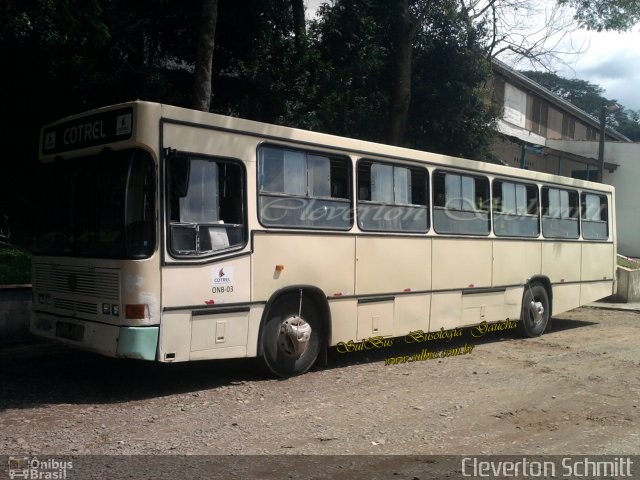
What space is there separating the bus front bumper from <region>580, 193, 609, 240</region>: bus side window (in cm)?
1003

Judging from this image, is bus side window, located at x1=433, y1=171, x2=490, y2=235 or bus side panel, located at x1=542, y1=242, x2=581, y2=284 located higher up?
bus side window, located at x1=433, y1=171, x2=490, y2=235

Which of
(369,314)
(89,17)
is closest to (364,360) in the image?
(369,314)

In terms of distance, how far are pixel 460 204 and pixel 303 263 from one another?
11.6 feet

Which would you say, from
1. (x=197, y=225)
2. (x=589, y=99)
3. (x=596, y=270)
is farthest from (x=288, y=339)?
(x=589, y=99)

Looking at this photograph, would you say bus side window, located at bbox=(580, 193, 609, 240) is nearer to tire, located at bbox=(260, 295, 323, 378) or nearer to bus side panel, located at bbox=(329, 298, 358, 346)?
bus side panel, located at bbox=(329, 298, 358, 346)

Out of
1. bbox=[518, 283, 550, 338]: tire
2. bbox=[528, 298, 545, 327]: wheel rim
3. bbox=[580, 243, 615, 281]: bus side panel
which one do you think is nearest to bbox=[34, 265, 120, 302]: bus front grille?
bbox=[518, 283, 550, 338]: tire

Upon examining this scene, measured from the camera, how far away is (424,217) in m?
9.77

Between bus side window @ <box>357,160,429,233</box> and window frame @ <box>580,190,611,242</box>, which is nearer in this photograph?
bus side window @ <box>357,160,429,233</box>

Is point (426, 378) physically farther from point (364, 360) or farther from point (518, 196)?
point (518, 196)

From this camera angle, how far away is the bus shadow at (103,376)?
271 inches

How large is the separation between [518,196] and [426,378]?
4.75 metres

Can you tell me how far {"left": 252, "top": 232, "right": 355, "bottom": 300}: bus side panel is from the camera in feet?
24.8

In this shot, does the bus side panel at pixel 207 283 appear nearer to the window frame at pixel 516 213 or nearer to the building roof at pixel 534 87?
the window frame at pixel 516 213

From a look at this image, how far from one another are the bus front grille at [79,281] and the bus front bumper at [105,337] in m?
0.31
